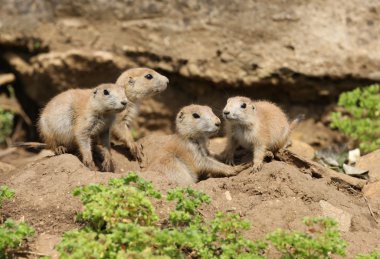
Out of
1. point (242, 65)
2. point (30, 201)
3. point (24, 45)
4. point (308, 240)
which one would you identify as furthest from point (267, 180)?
point (24, 45)

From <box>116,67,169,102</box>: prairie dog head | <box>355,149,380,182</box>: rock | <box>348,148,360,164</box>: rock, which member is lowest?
<box>348,148,360,164</box>: rock

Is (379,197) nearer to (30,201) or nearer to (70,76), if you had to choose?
(30,201)

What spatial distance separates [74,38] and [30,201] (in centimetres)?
546

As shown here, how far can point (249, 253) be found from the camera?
6.23m

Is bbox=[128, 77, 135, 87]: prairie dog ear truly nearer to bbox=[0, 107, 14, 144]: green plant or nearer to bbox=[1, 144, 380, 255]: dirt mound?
bbox=[1, 144, 380, 255]: dirt mound

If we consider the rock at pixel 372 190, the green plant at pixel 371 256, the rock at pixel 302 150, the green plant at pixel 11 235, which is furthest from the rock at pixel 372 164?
the green plant at pixel 11 235

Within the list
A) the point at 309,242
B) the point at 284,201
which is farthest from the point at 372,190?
the point at 309,242

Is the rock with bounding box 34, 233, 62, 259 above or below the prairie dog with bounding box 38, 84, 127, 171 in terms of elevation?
below

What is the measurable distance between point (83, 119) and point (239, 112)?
76.2 inches

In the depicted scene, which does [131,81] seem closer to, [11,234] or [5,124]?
[5,124]

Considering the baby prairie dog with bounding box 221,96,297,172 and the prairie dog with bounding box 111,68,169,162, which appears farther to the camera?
the prairie dog with bounding box 111,68,169,162

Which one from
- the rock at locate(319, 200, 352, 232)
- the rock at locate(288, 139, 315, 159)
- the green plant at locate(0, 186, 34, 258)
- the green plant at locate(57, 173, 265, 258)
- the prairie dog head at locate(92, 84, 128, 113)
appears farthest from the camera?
the rock at locate(288, 139, 315, 159)

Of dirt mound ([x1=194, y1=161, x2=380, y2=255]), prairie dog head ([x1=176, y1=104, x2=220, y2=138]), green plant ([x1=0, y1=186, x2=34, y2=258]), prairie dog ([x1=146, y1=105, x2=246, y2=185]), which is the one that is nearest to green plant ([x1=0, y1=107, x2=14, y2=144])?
prairie dog ([x1=146, y1=105, x2=246, y2=185])

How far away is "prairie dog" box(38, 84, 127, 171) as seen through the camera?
334 inches
